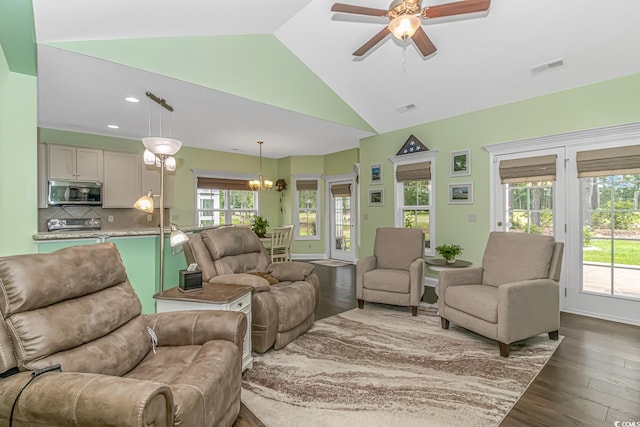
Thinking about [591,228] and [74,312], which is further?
[591,228]

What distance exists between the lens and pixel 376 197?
19.4 ft

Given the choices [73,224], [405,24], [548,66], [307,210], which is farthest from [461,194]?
[73,224]

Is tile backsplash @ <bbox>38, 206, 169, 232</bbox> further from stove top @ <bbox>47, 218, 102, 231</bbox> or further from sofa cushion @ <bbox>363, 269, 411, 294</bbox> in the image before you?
sofa cushion @ <bbox>363, 269, 411, 294</bbox>

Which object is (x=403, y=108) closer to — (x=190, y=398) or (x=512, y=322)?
(x=512, y=322)

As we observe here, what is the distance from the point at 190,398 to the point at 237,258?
6.69 feet

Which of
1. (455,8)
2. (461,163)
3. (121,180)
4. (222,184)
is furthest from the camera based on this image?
(222,184)

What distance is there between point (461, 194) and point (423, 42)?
8.54 feet

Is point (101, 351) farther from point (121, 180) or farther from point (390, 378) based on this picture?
point (121, 180)

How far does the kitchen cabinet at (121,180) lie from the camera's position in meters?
5.43

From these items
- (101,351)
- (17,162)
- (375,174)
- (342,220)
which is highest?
(375,174)

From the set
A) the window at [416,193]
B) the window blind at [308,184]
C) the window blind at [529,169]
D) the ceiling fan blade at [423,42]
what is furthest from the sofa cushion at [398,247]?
the window blind at [308,184]

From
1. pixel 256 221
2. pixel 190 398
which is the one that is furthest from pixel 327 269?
pixel 190 398

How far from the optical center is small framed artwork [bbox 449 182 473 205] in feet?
15.1

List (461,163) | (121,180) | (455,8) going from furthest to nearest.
Answer: 1. (121,180)
2. (461,163)
3. (455,8)
